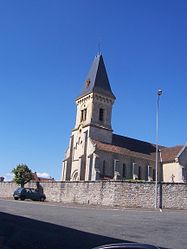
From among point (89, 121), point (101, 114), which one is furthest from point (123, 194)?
point (101, 114)

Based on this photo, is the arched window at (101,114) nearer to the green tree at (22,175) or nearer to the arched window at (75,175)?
the arched window at (75,175)

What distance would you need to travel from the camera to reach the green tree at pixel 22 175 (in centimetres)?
5027

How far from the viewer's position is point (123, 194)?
3397cm

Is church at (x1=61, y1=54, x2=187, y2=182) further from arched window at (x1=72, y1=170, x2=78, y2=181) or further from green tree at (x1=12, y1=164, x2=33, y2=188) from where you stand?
green tree at (x1=12, y1=164, x2=33, y2=188)

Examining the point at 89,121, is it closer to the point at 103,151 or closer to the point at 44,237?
the point at 103,151

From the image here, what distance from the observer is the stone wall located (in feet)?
104

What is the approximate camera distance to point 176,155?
56.1 metres

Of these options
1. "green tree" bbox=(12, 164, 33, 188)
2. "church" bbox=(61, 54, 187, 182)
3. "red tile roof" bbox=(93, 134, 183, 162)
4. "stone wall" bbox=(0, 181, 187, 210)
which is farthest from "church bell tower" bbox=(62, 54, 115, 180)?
"stone wall" bbox=(0, 181, 187, 210)

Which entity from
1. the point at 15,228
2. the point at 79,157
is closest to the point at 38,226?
the point at 15,228

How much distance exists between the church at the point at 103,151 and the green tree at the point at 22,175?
7.04m

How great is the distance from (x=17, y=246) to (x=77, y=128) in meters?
50.0

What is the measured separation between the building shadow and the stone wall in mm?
19784

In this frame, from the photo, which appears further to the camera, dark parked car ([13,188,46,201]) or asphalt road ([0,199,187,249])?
dark parked car ([13,188,46,201])

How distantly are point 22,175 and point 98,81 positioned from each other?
21712mm
